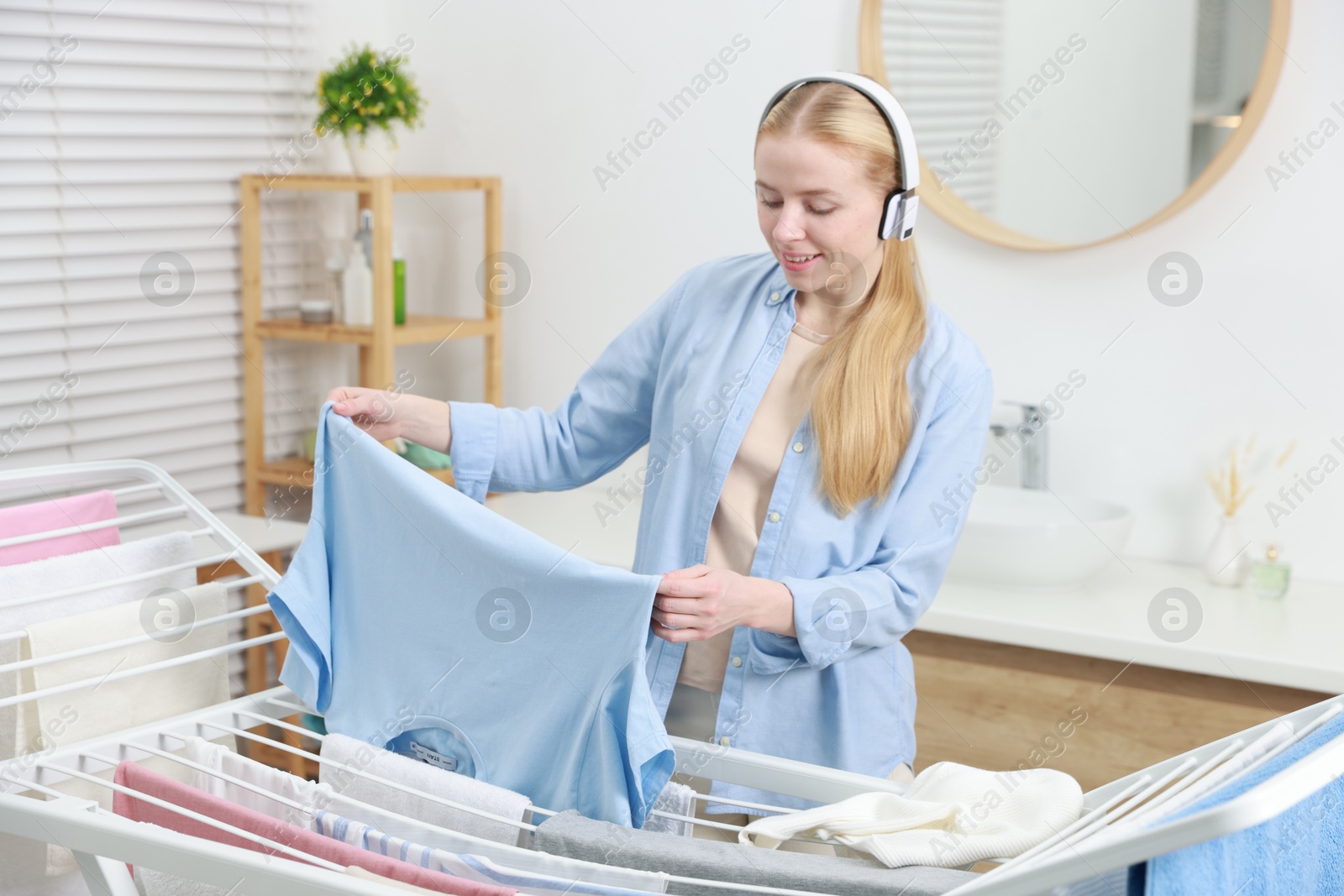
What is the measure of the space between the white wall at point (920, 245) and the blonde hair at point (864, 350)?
1043mm

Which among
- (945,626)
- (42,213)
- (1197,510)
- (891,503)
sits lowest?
(945,626)


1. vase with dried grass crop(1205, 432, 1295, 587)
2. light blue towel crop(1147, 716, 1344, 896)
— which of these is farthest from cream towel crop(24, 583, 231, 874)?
vase with dried grass crop(1205, 432, 1295, 587)

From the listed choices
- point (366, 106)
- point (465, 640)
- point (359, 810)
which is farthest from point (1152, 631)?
point (366, 106)

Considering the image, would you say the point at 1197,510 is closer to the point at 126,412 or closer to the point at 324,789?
the point at 324,789

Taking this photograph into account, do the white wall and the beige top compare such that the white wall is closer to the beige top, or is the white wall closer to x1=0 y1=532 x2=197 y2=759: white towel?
the beige top

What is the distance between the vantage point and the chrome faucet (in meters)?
2.26

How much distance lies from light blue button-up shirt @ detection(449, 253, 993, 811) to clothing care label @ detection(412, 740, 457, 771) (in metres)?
0.23

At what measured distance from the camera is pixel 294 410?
2.92 meters

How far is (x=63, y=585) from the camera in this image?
55.6 inches

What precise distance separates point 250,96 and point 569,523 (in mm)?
1188

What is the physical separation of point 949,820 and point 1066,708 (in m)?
0.99

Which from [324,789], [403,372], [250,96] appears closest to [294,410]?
[403,372]

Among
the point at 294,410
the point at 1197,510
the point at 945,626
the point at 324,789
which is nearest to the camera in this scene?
the point at 324,789

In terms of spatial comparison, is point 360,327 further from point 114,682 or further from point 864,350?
point 864,350
